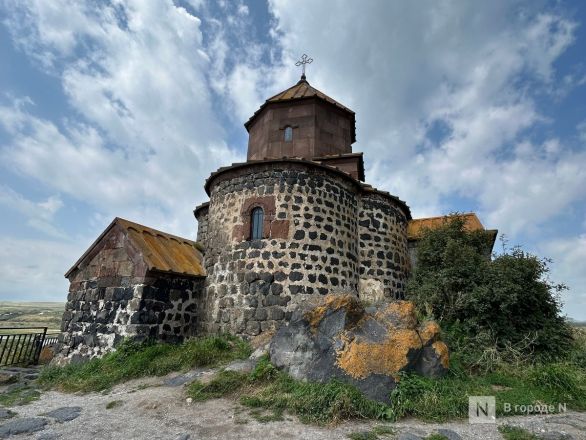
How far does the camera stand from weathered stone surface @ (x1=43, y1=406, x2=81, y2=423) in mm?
5941

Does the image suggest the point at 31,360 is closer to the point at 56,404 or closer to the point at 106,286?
the point at 106,286

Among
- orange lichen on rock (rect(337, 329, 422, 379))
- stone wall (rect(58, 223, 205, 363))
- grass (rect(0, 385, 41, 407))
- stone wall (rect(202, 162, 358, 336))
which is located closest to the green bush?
stone wall (rect(202, 162, 358, 336))

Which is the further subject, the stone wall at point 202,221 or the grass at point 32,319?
the grass at point 32,319

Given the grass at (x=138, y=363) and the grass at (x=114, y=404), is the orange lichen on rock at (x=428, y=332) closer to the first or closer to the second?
the grass at (x=138, y=363)

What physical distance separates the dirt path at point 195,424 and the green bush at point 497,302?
4.03 metres

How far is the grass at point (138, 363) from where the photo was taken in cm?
828

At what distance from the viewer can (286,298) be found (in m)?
10.2

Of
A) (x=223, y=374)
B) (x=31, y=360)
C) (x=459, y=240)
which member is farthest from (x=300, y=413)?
(x=31, y=360)

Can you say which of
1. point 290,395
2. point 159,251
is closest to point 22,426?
point 290,395

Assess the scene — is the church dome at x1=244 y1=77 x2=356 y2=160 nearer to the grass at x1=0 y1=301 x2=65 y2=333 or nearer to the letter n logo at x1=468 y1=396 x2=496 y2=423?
the letter n logo at x1=468 y1=396 x2=496 y2=423

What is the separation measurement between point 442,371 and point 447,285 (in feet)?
15.4

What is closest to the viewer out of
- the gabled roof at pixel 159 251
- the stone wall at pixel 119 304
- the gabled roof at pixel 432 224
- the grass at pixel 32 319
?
the stone wall at pixel 119 304

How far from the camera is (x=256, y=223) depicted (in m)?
11.3

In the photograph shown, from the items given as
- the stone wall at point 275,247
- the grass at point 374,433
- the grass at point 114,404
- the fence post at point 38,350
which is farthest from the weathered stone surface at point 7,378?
the grass at point 374,433
